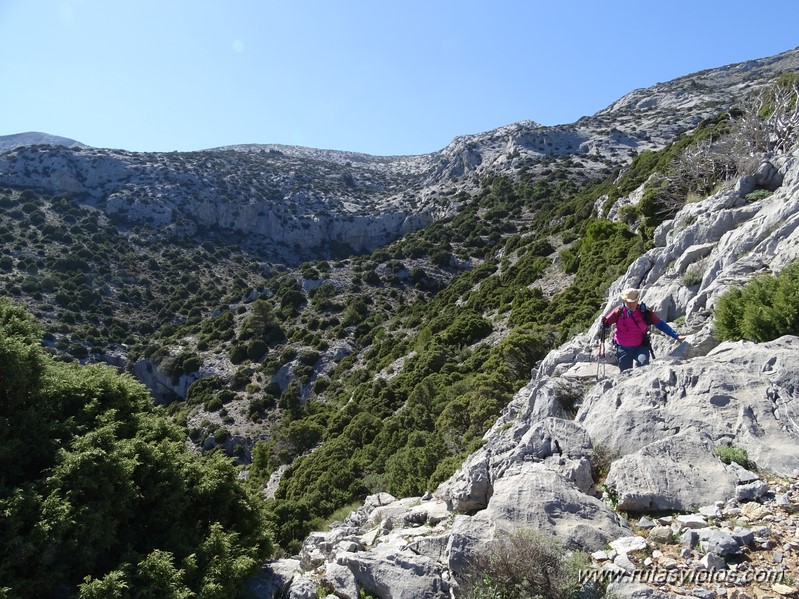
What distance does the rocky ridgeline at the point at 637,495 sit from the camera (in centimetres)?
435

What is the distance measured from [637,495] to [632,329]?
3.58 metres

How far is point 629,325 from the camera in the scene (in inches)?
322

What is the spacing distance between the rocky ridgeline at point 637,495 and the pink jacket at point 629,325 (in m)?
0.60

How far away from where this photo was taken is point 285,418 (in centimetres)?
3381

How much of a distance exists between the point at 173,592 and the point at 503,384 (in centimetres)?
1275

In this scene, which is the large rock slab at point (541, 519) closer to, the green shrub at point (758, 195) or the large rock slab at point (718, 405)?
the large rock slab at point (718, 405)

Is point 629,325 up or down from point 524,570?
up

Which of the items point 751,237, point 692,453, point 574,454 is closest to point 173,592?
point 574,454

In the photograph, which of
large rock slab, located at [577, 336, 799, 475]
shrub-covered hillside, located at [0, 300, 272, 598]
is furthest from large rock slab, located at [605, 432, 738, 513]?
shrub-covered hillside, located at [0, 300, 272, 598]

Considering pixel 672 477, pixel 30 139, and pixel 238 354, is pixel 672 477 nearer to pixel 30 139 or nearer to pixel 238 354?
pixel 238 354

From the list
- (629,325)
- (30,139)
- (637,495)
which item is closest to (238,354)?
(629,325)

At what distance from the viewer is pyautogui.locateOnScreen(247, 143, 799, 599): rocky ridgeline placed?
4.35 m

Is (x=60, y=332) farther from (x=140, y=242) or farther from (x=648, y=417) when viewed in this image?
(x=648, y=417)

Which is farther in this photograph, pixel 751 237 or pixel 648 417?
pixel 751 237
